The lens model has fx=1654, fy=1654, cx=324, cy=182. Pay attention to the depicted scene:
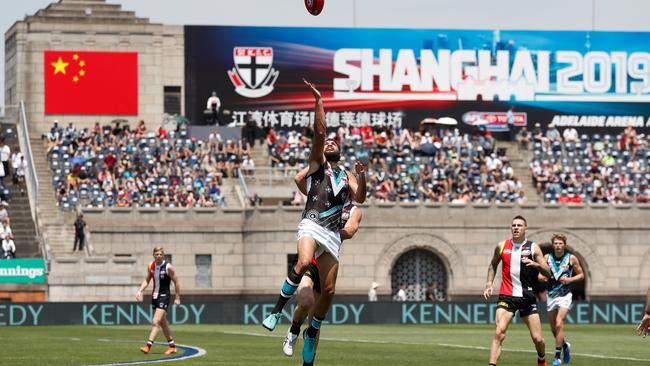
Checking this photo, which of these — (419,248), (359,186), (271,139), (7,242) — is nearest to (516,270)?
(359,186)

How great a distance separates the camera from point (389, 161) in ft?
243

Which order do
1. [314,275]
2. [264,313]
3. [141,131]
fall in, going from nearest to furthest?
[314,275], [264,313], [141,131]

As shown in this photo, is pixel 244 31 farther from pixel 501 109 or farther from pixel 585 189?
pixel 585 189

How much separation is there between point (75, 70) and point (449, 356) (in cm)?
5096

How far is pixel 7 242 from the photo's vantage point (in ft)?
209

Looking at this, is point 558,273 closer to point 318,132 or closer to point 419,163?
point 318,132

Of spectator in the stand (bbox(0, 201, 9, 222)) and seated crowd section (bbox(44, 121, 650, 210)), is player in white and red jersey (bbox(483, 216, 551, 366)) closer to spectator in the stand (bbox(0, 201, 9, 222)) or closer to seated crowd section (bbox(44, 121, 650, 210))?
spectator in the stand (bbox(0, 201, 9, 222))

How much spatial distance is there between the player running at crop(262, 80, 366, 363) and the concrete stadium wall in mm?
48562

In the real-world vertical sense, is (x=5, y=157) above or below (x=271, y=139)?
below

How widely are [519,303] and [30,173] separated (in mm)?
49085

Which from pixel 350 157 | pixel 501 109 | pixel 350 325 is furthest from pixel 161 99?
pixel 350 325

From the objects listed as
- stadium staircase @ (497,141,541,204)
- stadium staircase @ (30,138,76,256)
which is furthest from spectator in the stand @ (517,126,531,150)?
stadium staircase @ (30,138,76,256)

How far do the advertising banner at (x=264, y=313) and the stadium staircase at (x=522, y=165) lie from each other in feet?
55.8

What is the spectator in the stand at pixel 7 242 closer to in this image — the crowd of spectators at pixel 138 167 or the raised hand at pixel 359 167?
the crowd of spectators at pixel 138 167
